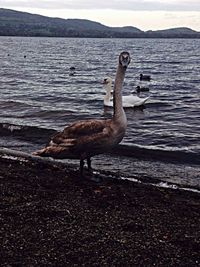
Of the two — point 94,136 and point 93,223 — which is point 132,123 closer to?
point 94,136

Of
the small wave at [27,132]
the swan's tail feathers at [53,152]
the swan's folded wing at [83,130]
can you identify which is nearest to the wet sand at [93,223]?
the swan's tail feathers at [53,152]

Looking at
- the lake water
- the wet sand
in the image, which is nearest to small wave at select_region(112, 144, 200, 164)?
the lake water

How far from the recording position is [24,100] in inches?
1210

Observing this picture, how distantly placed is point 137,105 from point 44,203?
66.3 ft

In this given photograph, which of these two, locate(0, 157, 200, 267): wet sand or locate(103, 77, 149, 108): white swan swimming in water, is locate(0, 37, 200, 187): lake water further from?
locate(0, 157, 200, 267): wet sand

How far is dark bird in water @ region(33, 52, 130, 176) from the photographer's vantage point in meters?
9.93

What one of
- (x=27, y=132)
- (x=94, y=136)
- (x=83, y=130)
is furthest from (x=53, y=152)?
A: (x=27, y=132)

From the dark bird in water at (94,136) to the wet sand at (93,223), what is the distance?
600 mm

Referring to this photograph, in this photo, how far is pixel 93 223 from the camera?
24.1 ft

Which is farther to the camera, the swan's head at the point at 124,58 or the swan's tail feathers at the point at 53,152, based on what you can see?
the swan's tail feathers at the point at 53,152

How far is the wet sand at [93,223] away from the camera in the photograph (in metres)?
6.20

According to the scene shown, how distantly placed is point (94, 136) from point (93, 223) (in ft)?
9.47

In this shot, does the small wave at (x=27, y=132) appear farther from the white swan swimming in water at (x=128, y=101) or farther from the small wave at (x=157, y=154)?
the white swan swimming in water at (x=128, y=101)

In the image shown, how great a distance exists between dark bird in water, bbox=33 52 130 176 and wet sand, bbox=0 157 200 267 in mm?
600
